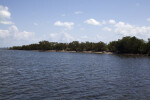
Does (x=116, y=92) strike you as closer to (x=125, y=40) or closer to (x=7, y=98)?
Answer: (x=7, y=98)

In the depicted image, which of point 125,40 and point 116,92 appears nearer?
point 116,92

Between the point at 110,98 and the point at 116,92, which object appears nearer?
the point at 110,98

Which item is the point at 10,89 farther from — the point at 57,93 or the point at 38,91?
the point at 57,93

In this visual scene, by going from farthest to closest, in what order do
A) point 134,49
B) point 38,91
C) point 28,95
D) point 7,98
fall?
1. point 134,49
2. point 38,91
3. point 28,95
4. point 7,98

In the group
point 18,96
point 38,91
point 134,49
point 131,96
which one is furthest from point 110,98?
point 134,49

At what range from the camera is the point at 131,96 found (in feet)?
71.6

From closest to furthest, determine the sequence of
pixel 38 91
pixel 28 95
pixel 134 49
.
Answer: pixel 28 95
pixel 38 91
pixel 134 49

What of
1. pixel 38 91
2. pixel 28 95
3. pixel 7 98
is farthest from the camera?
pixel 38 91

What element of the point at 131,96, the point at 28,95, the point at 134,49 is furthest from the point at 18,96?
the point at 134,49

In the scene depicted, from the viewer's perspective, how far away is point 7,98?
65.4 ft

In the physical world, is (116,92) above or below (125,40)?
below

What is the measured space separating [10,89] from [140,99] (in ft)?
61.7

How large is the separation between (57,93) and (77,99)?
3.75m

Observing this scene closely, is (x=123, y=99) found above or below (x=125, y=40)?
below
